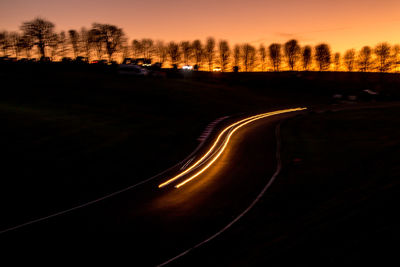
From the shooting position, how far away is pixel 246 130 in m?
26.4

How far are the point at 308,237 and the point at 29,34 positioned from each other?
3518 inches

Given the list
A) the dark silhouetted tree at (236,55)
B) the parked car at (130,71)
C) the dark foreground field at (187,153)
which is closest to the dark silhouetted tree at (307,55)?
the dark silhouetted tree at (236,55)

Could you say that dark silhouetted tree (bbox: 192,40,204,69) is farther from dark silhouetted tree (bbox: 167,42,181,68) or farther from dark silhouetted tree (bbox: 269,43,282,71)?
dark silhouetted tree (bbox: 269,43,282,71)

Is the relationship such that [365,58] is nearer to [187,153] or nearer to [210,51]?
[210,51]

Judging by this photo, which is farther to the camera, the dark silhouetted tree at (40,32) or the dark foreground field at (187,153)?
the dark silhouetted tree at (40,32)

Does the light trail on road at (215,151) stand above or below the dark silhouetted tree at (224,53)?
below

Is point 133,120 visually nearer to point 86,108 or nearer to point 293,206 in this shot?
point 86,108

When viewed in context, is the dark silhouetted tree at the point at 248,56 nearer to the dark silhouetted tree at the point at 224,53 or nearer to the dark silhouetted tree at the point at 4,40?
the dark silhouetted tree at the point at 224,53

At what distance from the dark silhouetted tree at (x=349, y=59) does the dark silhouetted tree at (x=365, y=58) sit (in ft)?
10.7

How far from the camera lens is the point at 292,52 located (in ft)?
354

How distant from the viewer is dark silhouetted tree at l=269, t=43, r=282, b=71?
108 m

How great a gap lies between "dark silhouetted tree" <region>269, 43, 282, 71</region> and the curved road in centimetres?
9961

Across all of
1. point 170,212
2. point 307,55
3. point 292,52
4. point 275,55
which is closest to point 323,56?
point 307,55

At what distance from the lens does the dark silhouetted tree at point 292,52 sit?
A: 4186 inches
